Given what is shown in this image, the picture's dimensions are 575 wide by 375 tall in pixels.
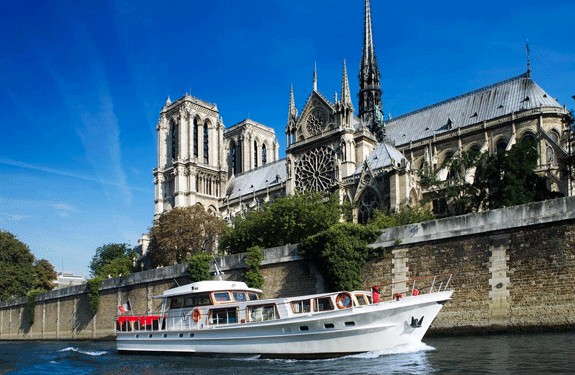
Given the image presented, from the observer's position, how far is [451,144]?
60.8 m

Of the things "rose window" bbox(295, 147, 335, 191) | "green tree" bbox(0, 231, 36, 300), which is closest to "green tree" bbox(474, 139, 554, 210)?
"rose window" bbox(295, 147, 335, 191)

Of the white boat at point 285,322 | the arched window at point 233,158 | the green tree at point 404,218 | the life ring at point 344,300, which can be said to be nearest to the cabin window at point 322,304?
the white boat at point 285,322

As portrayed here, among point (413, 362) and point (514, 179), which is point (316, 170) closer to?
point (514, 179)

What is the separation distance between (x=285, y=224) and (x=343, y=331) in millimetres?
19491

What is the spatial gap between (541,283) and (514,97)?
39573 mm

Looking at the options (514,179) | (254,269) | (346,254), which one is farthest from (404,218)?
(346,254)

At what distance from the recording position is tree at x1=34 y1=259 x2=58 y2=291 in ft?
224

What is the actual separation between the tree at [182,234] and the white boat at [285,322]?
30.0m

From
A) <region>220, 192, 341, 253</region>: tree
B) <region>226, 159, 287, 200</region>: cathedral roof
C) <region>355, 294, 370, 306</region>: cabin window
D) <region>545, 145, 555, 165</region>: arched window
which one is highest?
<region>226, 159, 287, 200</region>: cathedral roof

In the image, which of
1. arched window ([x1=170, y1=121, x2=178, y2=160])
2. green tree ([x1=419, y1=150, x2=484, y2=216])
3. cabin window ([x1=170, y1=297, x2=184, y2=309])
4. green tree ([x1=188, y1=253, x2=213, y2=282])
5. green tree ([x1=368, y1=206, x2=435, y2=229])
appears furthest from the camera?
arched window ([x1=170, y1=121, x2=178, y2=160])

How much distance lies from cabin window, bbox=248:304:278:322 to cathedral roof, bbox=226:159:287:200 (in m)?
51.8

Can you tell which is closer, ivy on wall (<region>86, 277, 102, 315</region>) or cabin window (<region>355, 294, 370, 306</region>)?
cabin window (<region>355, 294, 370, 306</region>)

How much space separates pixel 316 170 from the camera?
61938 mm

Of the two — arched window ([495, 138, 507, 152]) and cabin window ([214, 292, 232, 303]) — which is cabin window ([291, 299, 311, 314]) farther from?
arched window ([495, 138, 507, 152])
